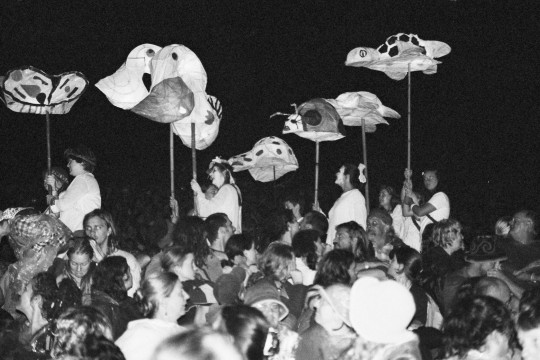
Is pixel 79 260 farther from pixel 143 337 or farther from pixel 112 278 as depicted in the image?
pixel 143 337

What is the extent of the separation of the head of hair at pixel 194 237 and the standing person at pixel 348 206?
6.06 feet

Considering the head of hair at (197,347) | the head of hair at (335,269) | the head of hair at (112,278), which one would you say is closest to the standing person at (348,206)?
the head of hair at (335,269)

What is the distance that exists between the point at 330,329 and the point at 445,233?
99.8 inches

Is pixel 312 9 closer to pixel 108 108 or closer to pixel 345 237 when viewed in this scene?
pixel 108 108

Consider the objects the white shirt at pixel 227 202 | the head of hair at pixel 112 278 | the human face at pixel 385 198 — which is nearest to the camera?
the head of hair at pixel 112 278

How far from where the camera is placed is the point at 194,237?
20.5ft

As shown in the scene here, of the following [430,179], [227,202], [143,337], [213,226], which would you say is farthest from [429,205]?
[143,337]

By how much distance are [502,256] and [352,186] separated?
2.62 meters

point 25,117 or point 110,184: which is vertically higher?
point 25,117

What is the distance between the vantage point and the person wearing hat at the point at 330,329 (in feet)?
13.2

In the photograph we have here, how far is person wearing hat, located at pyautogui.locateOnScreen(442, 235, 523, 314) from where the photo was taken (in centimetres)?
541

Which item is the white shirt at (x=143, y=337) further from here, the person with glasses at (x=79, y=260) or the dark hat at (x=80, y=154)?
the dark hat at (x=80, y=154)

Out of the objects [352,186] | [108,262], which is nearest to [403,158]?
[352,186]

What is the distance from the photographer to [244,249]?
5.99 metres
